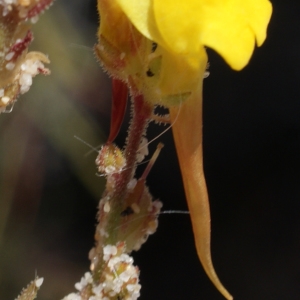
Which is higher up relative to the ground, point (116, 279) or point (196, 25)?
point (196, 25)

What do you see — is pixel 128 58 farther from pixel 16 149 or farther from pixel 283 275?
pixel 283 275

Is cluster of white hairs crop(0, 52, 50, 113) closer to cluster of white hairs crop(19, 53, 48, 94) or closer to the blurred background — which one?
cluster of white hairs crop(19, 53, 48, 94)

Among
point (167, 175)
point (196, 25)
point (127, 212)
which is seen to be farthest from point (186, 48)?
point (167, 175)

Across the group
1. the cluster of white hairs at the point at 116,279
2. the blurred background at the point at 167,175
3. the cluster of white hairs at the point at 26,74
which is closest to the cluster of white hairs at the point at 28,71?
the cluster of white hairs at the point at 26,74

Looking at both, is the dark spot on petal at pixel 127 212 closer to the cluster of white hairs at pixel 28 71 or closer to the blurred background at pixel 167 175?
the cluster of white hairs at pixel 28 71

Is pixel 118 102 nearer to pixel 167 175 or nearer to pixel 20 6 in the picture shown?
pixel 20 6

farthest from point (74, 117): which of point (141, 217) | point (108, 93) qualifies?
point (141, 217)

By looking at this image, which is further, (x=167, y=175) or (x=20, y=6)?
(x=167, y=175)

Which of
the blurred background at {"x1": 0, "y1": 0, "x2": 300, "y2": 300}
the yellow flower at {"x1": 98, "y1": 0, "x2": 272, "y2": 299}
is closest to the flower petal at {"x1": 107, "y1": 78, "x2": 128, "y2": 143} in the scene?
the yellow flower at {"x1": 98, "y1": 0, "x2": 272, "y2": 299}
